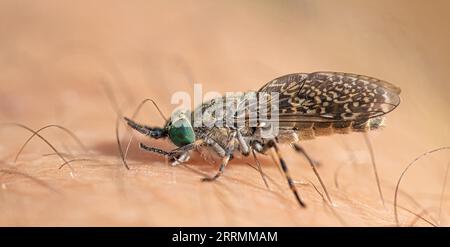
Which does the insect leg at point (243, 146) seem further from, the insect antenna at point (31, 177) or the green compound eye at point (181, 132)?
the insect antenna at point (31, 177)

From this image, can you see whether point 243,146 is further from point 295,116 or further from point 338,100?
point 338,100

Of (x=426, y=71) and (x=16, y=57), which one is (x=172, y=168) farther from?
(x=426, y=71)

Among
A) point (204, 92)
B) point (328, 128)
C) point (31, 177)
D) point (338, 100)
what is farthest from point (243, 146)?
point (204, 92)

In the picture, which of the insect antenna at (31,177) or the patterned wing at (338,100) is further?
the patterned wing at (338,100)

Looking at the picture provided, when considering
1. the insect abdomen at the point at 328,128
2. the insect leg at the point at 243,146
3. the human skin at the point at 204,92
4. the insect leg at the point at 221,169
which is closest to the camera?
the human skin at the point at 204,92

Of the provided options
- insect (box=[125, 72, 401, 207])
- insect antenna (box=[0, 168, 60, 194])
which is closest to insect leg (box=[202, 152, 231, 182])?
insect (box=[125, 72, 401, 207])

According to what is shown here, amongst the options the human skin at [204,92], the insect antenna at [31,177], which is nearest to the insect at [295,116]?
the human skin at [204,92]

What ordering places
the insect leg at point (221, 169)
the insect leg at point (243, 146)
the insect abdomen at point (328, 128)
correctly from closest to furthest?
the insect leg at point (221, 169)
the insect leg at point (243, 146)
the insect abdomen at point (328, 128)
